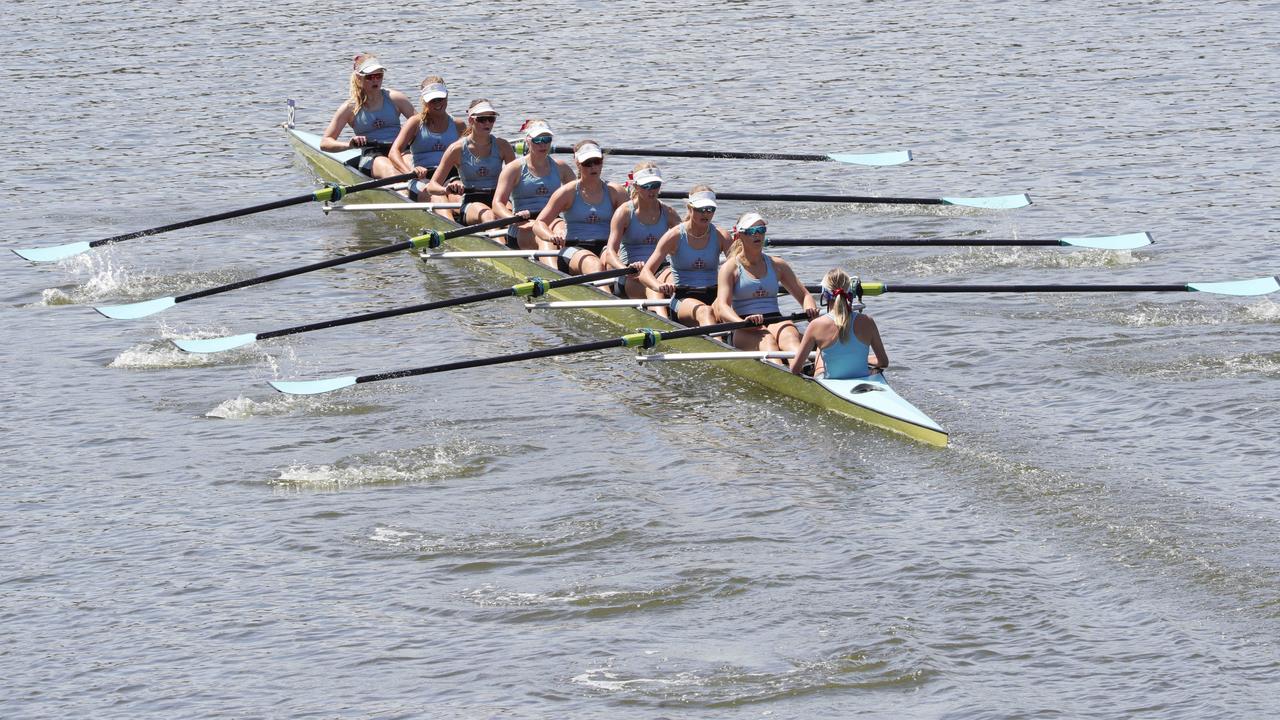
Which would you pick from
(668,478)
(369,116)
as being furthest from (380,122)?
(668,478)

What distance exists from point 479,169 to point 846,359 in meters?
8.06

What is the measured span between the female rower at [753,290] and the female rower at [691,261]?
0.57 metres

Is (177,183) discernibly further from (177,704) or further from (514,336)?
(177,704)

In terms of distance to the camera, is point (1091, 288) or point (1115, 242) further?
point (1115, 242)

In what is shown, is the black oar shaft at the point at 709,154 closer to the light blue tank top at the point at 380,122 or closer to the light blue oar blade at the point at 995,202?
the light blue tank top at the point at 380,122

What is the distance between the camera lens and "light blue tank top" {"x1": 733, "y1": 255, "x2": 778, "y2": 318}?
16.8 meters

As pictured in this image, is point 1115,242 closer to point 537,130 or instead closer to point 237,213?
point 537,130

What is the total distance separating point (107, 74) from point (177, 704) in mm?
25968

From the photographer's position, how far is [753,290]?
16.8 metres

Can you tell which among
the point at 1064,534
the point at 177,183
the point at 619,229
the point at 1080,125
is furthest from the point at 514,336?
the point at 1080,125

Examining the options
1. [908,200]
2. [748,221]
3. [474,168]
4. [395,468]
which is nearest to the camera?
[395,468]

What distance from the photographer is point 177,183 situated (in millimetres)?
27516

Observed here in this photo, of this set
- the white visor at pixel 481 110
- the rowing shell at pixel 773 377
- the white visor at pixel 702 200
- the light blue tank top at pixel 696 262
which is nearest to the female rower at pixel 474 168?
A: the white visor at pixel 481 110

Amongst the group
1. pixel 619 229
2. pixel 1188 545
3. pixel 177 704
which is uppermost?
pixel 619 229
